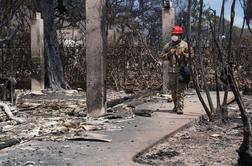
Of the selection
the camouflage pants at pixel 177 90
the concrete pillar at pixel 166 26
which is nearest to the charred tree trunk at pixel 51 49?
the concrete pillar at pixel 166 26

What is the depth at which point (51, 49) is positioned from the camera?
19.1 m

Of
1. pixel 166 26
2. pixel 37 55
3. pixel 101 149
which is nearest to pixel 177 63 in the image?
pixel 101 149

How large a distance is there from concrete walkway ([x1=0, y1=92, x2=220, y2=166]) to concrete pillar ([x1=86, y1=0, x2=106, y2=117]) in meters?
1.14

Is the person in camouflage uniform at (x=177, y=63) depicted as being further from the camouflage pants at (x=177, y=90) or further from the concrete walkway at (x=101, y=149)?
the concrete walkway at (x=101, y=149)

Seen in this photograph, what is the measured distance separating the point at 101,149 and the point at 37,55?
11906mm

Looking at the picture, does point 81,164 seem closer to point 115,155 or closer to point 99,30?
point 115,155

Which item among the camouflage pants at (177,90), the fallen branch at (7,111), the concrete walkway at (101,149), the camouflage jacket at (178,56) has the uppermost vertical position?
the camouflage jacket at (178,56)

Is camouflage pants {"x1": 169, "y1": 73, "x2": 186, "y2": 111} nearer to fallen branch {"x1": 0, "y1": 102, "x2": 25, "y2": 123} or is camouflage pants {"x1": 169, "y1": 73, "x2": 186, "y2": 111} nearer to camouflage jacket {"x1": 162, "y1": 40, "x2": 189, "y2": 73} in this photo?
camouflage jacket {"x1": 162, "y1": 40, "x2": 189, "y2": 73}

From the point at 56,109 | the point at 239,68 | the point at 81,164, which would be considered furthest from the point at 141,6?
the point at 81,164

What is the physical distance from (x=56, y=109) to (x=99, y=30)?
9.78ft

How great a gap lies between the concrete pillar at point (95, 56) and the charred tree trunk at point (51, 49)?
7.52 m

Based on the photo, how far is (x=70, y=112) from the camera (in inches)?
508

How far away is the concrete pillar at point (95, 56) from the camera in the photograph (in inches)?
459

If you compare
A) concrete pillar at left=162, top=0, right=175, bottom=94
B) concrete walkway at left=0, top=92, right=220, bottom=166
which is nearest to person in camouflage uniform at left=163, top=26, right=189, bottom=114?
concrete walkway at left=0, top=92, right=220, bottom=166
